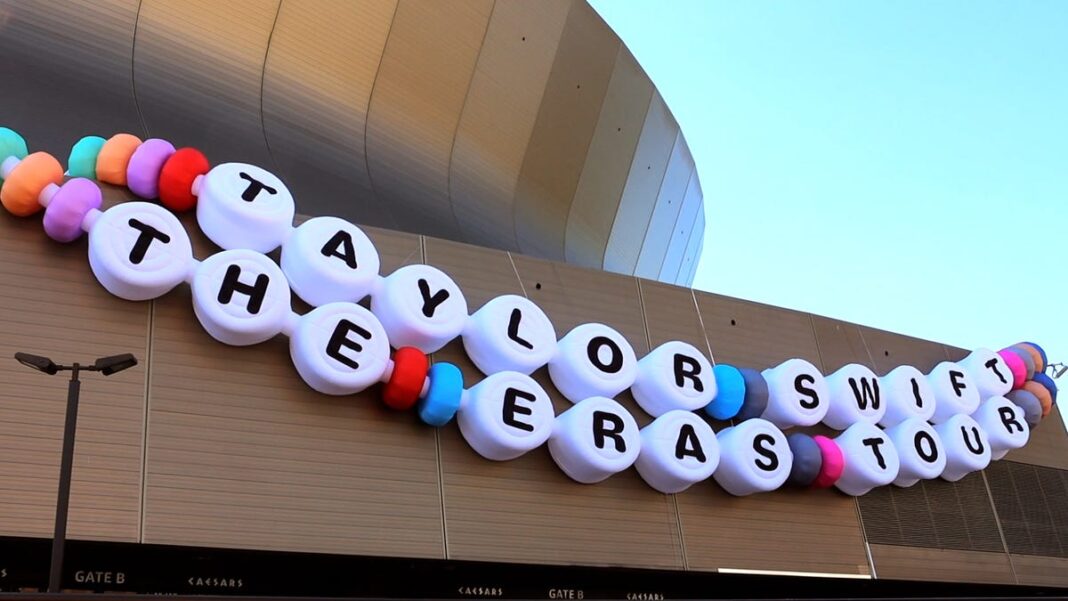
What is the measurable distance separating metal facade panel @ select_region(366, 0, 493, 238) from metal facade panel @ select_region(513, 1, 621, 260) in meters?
1.25

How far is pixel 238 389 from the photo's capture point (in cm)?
855

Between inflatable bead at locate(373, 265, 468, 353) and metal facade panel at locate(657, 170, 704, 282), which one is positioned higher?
metal facade panel at locate(657, 170, 704, 282)

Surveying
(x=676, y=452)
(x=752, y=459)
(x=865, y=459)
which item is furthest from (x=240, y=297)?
(x=865, y=459)

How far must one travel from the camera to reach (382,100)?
11625 mm

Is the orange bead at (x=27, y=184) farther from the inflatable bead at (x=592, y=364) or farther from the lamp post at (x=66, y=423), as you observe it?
the inflatable bead at (x=592, y=364)

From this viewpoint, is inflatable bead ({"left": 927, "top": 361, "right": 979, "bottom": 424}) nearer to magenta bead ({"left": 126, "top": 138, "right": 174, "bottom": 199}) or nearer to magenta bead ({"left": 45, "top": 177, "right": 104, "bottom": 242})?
magenta bead ({"left": 126, "top": 138, "right": 174, "bottom": 199})

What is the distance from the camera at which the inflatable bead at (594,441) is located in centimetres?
961

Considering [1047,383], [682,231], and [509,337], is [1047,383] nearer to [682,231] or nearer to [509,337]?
[682,231]

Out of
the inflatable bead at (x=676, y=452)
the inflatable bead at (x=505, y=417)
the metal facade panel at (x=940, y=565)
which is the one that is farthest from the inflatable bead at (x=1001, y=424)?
the inflatable bead at (x=505, y=417)

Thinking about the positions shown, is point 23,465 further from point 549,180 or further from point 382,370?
point 549,180

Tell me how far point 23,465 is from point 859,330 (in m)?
10.1

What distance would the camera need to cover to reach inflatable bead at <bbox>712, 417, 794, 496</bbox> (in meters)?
10.5

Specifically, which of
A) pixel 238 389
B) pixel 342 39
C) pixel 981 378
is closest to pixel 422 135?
pixel 342 39

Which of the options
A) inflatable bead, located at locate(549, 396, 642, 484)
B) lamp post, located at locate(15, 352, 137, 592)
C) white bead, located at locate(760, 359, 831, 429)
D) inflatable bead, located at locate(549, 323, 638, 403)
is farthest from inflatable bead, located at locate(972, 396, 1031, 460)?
lamp post, located at locate(15, 352, 137, 592)
